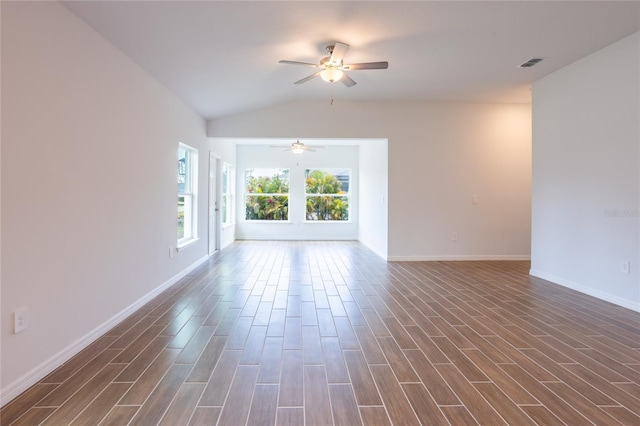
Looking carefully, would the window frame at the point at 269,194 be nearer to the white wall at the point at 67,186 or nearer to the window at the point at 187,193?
the window at the point at 187,193

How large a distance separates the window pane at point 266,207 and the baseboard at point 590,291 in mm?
6056

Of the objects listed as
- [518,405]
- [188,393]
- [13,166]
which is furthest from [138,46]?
[518,405]

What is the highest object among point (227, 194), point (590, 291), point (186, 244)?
point (227, 194)

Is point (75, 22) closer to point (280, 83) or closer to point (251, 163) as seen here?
point (280, 83)

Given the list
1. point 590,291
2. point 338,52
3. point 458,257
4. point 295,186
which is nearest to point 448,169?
point 458,257

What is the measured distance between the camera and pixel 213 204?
6.54m

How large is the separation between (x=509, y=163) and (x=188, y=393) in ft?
19.8

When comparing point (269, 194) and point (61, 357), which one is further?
point (269, 194)

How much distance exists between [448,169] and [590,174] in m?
2.25

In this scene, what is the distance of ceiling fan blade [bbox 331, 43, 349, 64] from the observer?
311 centimetres

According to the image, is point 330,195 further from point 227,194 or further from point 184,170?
point 184,170

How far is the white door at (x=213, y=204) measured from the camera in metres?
6.24

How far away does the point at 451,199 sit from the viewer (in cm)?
587

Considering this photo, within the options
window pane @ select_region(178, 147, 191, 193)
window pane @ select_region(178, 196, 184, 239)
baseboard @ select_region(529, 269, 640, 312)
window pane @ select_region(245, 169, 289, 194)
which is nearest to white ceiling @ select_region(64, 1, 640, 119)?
window pane @ select_region(178, 147, 191, 193)
